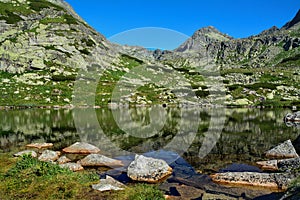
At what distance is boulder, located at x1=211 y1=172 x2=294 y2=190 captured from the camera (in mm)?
20959

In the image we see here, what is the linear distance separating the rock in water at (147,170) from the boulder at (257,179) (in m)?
4.47

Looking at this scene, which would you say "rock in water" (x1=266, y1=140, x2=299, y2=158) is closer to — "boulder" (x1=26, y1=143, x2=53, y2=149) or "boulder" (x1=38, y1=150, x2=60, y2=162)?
"boulder" (x1=38, y1=150, x2=60, y2=162)

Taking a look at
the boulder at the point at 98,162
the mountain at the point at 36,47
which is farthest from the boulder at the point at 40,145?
the mountain at the point at 36,47

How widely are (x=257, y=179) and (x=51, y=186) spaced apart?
1554 cm

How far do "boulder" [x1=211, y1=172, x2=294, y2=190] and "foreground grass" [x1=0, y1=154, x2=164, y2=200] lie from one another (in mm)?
6960

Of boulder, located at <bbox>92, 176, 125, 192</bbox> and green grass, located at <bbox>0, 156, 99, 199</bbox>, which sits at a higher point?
green grass, located at <bbox>0, 156, 99, 199</bbox>

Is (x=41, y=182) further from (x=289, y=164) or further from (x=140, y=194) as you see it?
(x=289, y=164)

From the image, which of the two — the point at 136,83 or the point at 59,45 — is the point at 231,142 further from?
the point at 59,45

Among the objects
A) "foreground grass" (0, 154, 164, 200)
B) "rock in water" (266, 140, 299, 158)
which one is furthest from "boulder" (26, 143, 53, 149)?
"rock in water" (266, 140, 299, 158)

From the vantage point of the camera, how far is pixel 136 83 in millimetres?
178000

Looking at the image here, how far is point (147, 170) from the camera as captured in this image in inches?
920

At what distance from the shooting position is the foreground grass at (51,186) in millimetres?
17094

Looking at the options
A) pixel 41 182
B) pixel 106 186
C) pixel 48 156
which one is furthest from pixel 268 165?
pixel 48 156

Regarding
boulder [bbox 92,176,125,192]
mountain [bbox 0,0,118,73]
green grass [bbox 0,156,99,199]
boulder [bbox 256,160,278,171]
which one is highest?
mountain [bbox 0,0,118,73]
